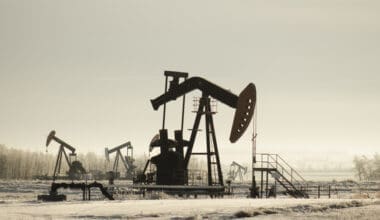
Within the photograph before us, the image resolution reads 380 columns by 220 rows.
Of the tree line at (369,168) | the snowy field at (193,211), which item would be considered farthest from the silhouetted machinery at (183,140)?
the tree line at (369,168)

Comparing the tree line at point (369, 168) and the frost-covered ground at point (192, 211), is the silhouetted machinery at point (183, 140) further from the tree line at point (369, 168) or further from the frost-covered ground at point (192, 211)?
the tree line at point (369, 168)

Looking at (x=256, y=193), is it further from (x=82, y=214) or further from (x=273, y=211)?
(x=82, y=214)

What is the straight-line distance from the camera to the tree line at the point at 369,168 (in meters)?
110

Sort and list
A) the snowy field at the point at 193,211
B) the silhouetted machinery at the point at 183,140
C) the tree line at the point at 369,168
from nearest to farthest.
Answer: the snowy field at the point at 193,211
the silhouetted machinery at the point at 183,140
the tree line at the point at 369,168

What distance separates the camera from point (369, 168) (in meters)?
116

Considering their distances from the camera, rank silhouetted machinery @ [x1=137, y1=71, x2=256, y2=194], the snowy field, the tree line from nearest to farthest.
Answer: the snowy field, silhouetted machinery @ [x1=137, y1=71, x2=256, y2=194], the tree line

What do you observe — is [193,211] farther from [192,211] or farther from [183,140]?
[183,140]

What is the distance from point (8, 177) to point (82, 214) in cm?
6324

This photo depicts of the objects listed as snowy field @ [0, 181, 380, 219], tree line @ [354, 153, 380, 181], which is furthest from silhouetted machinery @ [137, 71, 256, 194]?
tree line @ [354, 153, 380, 181]

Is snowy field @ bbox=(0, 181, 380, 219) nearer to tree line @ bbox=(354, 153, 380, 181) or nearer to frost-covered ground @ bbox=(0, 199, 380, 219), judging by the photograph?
frost-covered ground @ bbox=(0, 199, 380, 219)

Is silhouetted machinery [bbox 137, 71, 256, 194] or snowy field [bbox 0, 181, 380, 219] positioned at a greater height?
silhouetted machinery [bbox 137, 71, 256, 194]

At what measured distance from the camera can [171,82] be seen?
33094 mm

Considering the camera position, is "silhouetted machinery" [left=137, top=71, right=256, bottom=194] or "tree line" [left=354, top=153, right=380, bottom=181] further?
"tree line" [left=354, top=153, right=380, bottom=181]

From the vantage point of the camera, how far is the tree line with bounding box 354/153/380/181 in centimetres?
10981
